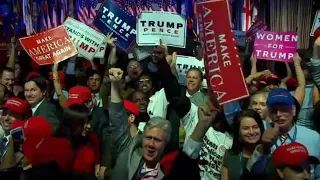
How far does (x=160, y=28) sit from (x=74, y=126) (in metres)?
3.31

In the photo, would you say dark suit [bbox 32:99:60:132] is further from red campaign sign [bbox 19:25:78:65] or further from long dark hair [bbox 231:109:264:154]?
long dark hair [bbox 231:109:264:154]

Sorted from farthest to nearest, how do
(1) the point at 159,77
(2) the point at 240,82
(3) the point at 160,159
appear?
(1) the point at 159,77 < (2) the point at 240,82 < (3) the point at 160,159

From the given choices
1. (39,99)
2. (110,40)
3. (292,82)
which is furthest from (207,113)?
(110,40)

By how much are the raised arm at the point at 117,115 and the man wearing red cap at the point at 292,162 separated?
1221mm

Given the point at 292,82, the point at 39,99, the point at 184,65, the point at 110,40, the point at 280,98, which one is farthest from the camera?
the point at 184,65

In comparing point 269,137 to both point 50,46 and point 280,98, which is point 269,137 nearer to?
point 280,98

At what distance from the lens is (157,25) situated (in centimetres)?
781

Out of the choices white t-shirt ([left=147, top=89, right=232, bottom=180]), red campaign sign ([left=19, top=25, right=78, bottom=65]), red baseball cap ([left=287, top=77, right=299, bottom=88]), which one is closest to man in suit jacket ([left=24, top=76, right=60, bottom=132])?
red campaign sign ([left=19, top=25, right=78, bottom=65])

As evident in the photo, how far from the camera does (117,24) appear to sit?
26.7 ft

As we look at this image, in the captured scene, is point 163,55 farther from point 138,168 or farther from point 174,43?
point 138,168

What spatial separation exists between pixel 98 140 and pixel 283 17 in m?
7.70

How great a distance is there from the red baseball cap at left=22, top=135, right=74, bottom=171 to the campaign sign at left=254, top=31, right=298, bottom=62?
4.44 m

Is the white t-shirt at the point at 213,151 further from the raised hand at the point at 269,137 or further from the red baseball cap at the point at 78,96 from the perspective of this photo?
the red baseball cap at the point at 78,96

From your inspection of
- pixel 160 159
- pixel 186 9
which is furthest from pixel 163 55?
pixel 186 9
